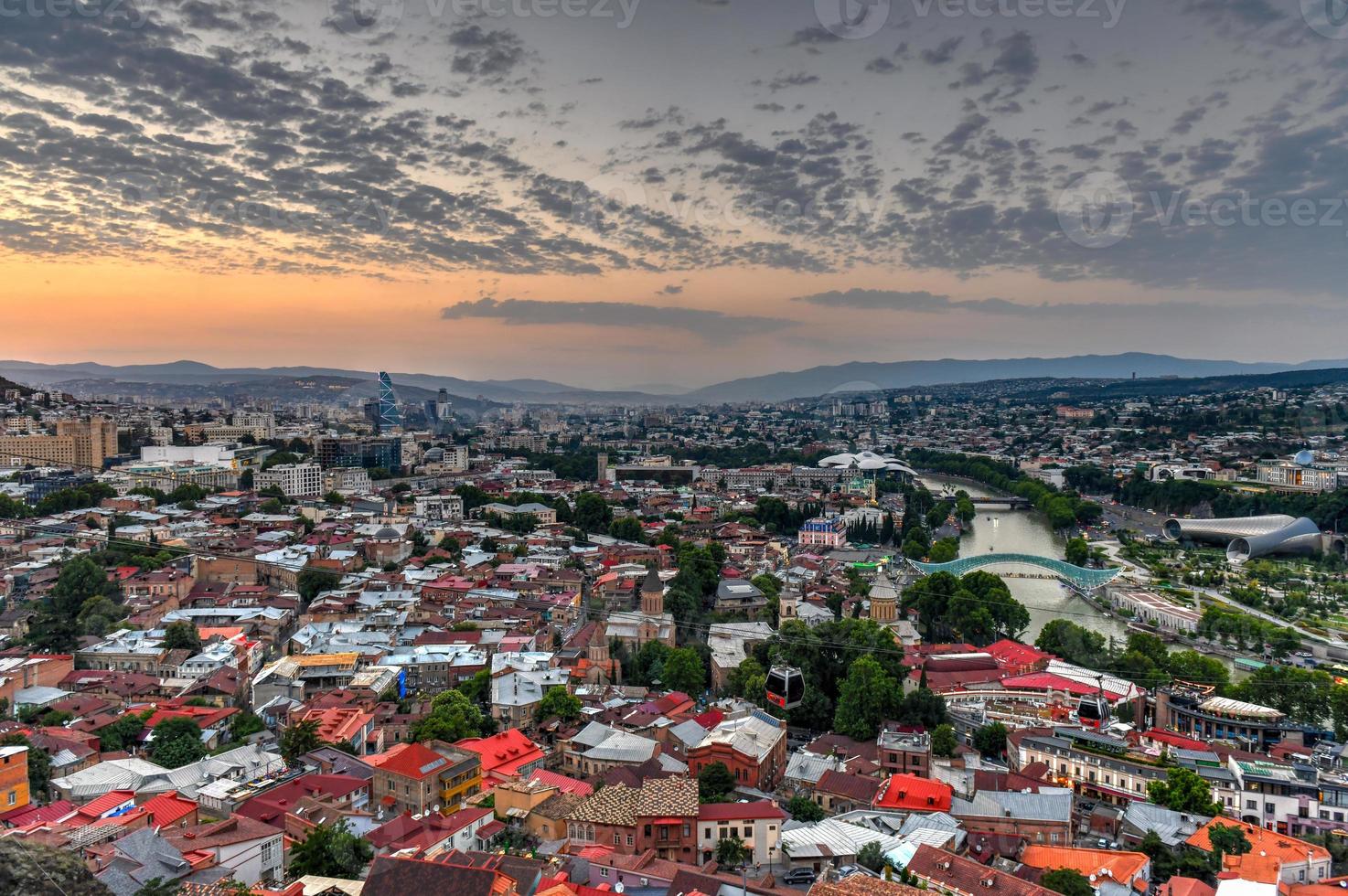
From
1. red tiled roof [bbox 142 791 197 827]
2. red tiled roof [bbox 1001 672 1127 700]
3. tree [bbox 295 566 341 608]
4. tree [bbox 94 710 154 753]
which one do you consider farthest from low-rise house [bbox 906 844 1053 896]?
tree [bbox 295 566 341 608]

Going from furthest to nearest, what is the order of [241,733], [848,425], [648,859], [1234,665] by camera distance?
1. [848,425]
2. [1234,665]
3. [241,733]
4. [648,859]

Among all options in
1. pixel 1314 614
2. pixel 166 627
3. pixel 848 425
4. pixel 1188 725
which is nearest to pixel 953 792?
pixel 1188 725

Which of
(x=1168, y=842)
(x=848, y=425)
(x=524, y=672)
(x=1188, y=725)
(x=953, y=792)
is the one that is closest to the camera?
(x=1168, y=842)

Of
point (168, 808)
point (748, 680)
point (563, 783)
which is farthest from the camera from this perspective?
point (748, 680)

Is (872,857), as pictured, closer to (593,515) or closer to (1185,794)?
(1185,794)

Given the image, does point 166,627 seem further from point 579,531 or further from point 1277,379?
point 1277,379

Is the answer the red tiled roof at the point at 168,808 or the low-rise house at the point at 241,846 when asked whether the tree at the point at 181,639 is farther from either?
the low-rise house at the point at 241,846

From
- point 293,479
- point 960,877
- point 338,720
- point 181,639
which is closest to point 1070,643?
point 960,877
